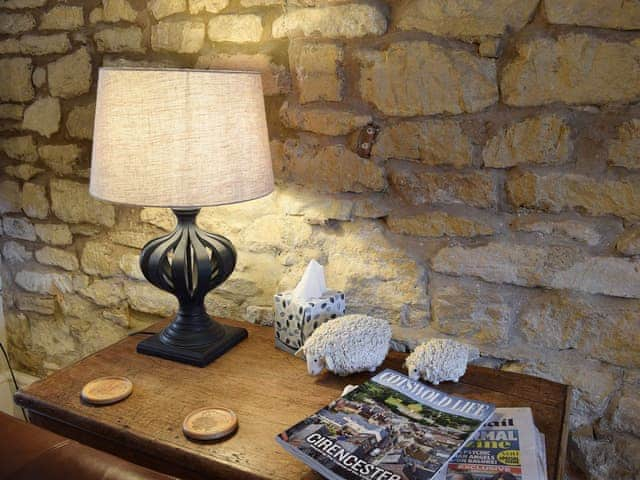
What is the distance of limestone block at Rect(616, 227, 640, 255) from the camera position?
1319 millimetres

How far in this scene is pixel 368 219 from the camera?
1.58 m

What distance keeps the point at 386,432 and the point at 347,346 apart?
0.27 metres

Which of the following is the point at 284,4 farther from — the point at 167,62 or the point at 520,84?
the point at 520,84

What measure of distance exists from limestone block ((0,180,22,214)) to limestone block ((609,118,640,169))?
1.92 metres

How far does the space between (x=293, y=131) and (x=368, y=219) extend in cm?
32

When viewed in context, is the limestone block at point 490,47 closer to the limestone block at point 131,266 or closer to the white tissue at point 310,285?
the white tissue at point 310,285

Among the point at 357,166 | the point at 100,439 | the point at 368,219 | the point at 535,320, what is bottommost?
the point at 100,439

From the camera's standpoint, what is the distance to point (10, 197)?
2172mm

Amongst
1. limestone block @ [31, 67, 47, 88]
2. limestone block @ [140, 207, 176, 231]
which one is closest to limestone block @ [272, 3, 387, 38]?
limestone block @ [140, 207, 176, 231]

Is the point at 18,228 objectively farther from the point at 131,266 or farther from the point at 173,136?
the point at 173,136

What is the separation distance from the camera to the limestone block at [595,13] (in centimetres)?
123

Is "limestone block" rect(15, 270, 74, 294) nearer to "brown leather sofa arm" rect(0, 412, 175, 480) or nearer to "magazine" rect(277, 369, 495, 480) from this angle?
"brown leather sofa arm" rect(0, 412, 175, 480)

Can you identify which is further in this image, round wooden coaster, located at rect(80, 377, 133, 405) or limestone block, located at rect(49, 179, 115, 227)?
limestone block, located at rect(49, 179, 115, 227)

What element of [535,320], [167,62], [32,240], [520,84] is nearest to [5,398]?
[32,240]
